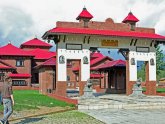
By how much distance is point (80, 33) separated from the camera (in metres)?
24.8

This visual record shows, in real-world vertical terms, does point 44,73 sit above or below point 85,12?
below

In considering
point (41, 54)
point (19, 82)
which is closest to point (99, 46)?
point (19, 82)

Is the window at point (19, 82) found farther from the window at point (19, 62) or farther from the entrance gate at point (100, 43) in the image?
the entrance gate at point (100, 43)

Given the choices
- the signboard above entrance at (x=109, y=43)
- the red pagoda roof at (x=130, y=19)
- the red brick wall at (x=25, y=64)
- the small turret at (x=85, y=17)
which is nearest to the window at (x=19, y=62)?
the red brick wall at (x=25, y=64)

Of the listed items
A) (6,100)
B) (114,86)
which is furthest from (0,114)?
(114,86)

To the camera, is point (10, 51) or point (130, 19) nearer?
point (130, 19)

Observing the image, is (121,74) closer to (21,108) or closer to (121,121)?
(21,108)

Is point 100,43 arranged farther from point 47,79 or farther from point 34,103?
point 34,103

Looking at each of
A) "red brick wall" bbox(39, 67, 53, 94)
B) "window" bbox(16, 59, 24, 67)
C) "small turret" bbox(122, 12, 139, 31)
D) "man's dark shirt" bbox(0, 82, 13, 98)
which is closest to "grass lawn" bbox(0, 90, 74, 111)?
"man's dark shirt" bbox(0, 82, 13, 98)

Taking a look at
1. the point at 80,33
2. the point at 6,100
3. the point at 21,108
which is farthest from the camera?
the point at 80,33

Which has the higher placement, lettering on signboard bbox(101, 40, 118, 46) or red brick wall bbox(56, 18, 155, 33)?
red brick wall bbox(56, 18, 155, 33)

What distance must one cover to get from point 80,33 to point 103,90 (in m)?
12.9

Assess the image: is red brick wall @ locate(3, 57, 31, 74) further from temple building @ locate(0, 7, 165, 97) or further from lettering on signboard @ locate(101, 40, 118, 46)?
lettering on signboard @ locate(101, 40, 118, 46)

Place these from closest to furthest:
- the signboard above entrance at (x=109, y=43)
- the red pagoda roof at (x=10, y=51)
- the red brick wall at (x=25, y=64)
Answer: the signboard above entrance at (x=109, y=43) → the red pagoda roof at (x=10, y=51) → the red brick wall at (x=25, y=64)
